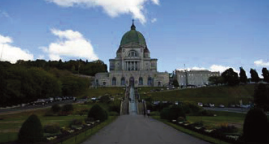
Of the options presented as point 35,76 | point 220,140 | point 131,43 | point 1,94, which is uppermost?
point 131,43

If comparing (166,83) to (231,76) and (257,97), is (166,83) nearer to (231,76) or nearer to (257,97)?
(231,76)

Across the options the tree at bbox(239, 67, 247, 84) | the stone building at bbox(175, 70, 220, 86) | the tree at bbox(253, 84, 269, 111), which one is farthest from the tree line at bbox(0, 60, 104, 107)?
the stone building at bbox(175, 70, 220, 86)

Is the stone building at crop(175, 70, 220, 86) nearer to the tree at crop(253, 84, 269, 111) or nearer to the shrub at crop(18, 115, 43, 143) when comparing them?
the tree at crop(253, 84, 269, 111)

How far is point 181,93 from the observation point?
83688 mm

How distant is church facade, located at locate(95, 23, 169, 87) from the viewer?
114312mm

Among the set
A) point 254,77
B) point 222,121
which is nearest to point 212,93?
point 254,77

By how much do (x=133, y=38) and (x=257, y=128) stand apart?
118 metres

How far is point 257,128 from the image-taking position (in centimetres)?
1284

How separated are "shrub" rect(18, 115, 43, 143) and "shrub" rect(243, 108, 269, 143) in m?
11.2

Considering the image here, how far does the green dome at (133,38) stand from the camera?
421 ft

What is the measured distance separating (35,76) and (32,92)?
19.6 ft

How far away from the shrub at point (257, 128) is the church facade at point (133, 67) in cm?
9813

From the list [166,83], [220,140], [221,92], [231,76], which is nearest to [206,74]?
[166,83]

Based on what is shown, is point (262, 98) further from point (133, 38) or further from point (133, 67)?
point (133, 38)
